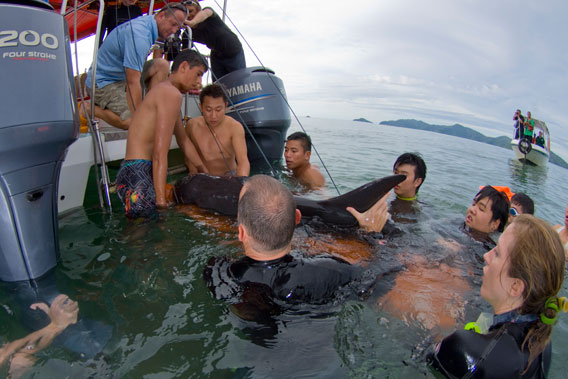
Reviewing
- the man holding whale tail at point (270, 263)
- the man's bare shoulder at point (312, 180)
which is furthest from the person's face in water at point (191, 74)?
the man's bare shoulder at point (312, 180)

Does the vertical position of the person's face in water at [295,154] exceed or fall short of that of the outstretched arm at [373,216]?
it exceeds it

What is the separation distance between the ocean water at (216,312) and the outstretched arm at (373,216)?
17 centimetres

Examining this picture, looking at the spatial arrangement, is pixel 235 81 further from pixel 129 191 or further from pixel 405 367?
pixel 405 367

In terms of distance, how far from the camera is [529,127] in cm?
1652

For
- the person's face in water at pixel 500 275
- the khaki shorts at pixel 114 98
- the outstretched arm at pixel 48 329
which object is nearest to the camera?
the person's face in water at pixel 500 275

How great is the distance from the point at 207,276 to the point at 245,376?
59 cm

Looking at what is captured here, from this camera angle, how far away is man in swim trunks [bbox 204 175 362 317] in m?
1.76

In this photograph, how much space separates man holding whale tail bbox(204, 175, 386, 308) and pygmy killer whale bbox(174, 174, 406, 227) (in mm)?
1059

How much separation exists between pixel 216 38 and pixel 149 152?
2873 mm

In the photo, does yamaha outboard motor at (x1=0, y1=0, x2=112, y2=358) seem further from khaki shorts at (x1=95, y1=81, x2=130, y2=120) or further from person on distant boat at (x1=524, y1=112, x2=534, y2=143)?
person on distant boat at (x1=524, y1=112, x2=534, y2=143)

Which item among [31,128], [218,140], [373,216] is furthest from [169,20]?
[373,216]

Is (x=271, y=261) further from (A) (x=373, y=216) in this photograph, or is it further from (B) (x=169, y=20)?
(B) (x=169, y=20)

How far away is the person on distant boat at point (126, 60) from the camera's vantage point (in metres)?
3.72

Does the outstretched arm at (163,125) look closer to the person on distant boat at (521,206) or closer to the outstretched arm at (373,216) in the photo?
the outstretched arm at (373,216)
